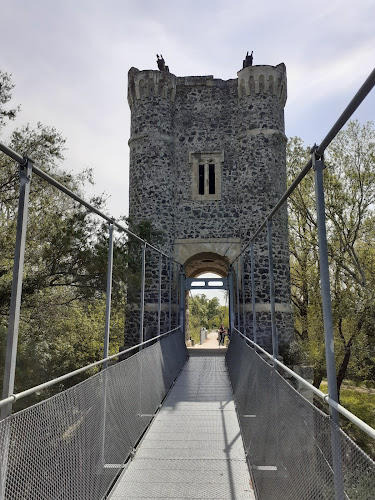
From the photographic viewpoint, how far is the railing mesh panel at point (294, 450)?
70.4 inches

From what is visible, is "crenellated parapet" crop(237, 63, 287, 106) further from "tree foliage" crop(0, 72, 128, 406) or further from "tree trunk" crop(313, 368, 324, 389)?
"tree trunk" crop(313, 368, 324, 389)

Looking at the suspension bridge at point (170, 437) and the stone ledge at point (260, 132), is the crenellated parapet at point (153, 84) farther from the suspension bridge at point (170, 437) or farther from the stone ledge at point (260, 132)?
the suspension bridge at point (170, 437)

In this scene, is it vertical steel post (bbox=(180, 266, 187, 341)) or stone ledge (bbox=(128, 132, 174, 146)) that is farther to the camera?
stone ledge (bbox=(128, 132, 174, 146))

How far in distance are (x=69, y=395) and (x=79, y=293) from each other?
8681 mm

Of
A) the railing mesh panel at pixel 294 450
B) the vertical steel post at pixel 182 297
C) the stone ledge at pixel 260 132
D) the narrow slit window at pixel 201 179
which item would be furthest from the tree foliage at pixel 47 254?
the railing mesh panel at pixel 294 450

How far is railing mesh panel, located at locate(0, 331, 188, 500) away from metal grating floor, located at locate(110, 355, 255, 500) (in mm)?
217

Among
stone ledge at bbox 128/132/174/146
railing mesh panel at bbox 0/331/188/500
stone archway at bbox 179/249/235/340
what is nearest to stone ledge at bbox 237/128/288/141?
stone ledge at bbox 128/132/174/146

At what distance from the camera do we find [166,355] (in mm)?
7926

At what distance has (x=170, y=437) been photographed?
17.0 feet

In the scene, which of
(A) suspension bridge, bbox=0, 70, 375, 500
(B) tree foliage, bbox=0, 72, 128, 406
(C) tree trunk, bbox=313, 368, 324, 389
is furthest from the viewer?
(C) tree trunk, bbox=313, 368, 324, 389

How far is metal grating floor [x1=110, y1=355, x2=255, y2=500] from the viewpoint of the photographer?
367cm

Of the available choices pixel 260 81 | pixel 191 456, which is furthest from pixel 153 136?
pixel 191 456

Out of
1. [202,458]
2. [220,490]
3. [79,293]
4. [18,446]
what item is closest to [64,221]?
[79,293]

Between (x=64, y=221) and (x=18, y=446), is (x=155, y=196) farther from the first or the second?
(x=18, y=446)
